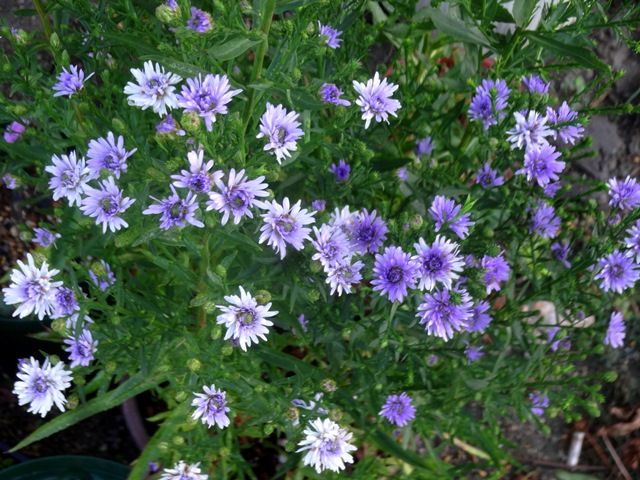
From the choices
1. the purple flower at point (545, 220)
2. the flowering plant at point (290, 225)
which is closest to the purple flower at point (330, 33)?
the flowering plant at point (290, 225)

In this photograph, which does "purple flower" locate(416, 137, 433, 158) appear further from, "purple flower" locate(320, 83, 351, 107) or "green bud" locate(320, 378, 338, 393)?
"green bud" locate(320, 378, 338, 393)

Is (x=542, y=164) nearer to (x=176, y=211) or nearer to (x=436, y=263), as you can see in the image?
(x=436, y=263)

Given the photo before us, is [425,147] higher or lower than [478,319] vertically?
higher

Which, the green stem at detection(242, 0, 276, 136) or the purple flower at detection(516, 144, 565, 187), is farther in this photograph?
the purple flower at detection(516, 144, 565, 187)

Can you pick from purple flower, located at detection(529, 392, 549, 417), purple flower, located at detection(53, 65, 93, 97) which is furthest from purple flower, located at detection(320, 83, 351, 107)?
purple flower, located at detection(529, 392, 549, 417)

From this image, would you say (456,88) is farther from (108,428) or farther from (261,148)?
(108,428)

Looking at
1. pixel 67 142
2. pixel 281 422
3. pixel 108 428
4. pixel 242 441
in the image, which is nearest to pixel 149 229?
pixel 67 142

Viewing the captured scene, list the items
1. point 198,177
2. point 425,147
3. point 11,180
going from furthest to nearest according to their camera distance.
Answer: point 425,147, point 11,180, point 198,177

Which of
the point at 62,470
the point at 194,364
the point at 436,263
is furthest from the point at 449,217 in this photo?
the point at 62,470
